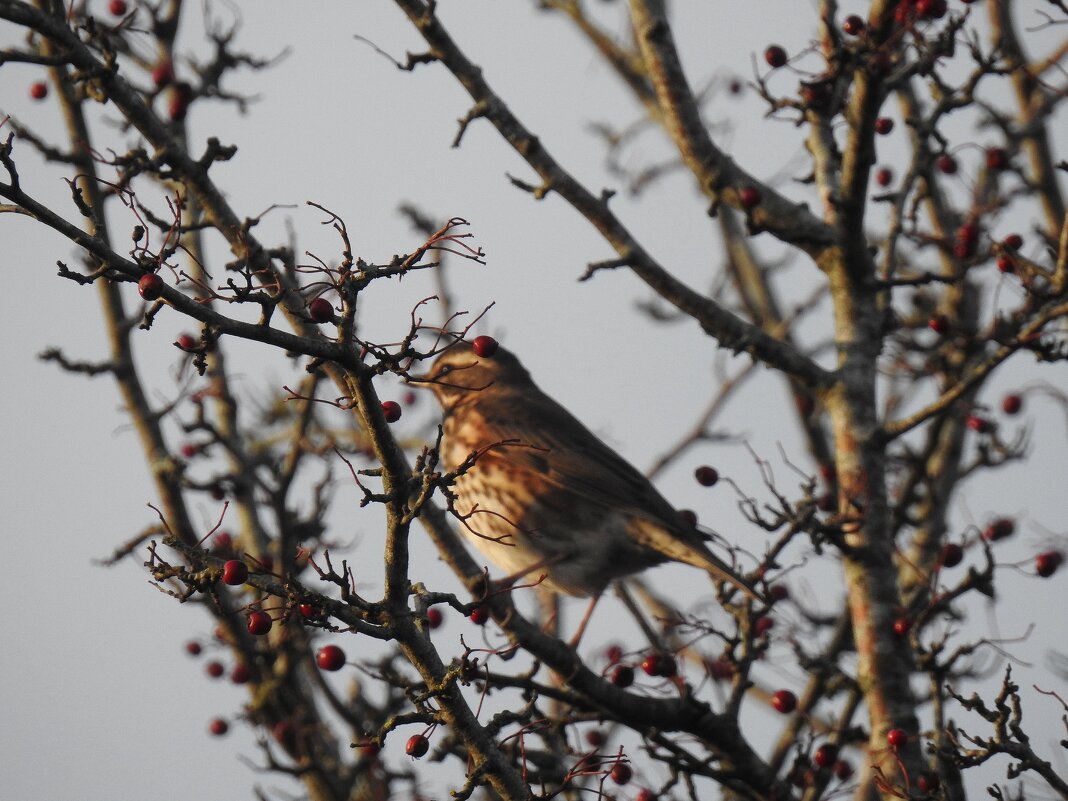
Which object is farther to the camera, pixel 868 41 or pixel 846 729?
pixel 846 729

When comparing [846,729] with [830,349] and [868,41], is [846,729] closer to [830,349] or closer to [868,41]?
[868,41]

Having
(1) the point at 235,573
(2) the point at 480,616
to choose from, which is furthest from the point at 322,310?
(2) the point at 480,616

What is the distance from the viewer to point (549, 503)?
7621 mm

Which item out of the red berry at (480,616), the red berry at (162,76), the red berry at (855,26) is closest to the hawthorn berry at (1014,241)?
the red berry at (855,26)

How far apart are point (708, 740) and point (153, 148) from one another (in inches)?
140

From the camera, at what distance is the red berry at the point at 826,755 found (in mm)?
6043

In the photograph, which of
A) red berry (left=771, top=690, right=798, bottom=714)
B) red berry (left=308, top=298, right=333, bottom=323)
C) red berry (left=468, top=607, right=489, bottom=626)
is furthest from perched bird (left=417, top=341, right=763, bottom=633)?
red berry (left=308, top=298, right=333, bottom=323)

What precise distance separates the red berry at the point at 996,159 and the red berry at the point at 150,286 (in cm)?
594

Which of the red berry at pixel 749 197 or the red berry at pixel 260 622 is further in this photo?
the red berry at pixel 749 197

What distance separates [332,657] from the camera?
4570 mm

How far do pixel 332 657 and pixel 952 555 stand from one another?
3090 mm

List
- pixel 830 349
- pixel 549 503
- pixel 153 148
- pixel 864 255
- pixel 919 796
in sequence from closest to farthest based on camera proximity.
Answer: pixel 919 796 < pixel 153 148 < pixel 864 255 < pixel 549 503 < pixel 830 349

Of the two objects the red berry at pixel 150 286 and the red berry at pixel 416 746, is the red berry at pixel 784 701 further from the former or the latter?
the red berry at pixel 150 286

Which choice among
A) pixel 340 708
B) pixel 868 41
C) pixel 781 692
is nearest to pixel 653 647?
pixel 781 692
